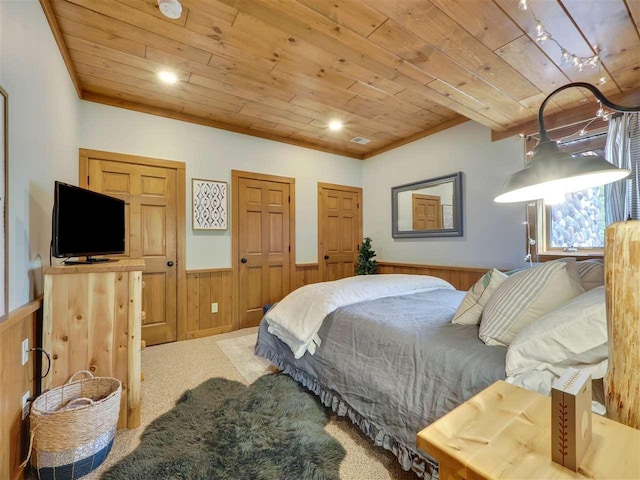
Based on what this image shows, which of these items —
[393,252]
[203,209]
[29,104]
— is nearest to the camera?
[29,104]

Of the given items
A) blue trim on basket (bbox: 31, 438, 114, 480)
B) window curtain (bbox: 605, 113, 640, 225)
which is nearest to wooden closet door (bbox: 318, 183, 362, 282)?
window curtain (bbox: 605, 113, 640, 225)

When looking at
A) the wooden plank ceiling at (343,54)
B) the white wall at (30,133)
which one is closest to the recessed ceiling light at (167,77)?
the wooden plank ceiling at (343,54)

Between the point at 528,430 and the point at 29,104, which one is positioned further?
the point at 29,104

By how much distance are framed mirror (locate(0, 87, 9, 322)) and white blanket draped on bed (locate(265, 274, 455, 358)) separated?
1.44 meters

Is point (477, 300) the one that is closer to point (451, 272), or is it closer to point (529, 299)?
point (529, 299)

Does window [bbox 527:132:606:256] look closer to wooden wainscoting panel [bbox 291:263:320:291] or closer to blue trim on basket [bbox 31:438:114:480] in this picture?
wooden wainscoting panel [bbox 291:263:320:291]

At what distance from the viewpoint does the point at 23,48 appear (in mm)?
1469

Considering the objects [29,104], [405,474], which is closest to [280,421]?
A: [405,474]

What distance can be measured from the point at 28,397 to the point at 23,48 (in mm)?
1775

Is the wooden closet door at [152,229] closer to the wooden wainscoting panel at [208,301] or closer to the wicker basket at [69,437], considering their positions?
the wooden wainscoting panel at [208,301]

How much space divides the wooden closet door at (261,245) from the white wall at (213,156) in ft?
0.64

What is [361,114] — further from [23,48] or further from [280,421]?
[280,421]

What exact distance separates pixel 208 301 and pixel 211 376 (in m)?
1.21

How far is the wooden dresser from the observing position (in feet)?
5.30
